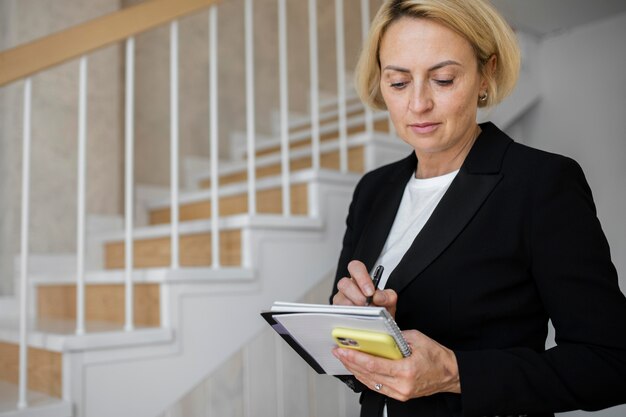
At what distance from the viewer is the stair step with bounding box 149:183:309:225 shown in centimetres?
219

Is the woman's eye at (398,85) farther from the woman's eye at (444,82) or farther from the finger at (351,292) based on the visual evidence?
the finger at (351,292)

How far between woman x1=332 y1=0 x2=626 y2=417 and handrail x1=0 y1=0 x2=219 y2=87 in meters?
0.89

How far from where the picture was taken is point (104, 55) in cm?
301

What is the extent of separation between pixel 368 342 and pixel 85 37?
1339 mm

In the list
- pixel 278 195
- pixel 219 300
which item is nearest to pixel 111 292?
pixel 219 300

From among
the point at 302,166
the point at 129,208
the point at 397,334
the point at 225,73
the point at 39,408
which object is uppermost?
the point at 225,73

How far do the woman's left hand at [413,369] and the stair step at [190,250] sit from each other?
3.76 ft

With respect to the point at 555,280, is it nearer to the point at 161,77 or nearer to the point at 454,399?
the point at 454,399

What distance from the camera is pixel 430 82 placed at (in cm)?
107

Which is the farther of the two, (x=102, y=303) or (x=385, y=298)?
(x=102, y=303)

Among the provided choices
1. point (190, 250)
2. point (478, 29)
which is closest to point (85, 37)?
point (190, 250)

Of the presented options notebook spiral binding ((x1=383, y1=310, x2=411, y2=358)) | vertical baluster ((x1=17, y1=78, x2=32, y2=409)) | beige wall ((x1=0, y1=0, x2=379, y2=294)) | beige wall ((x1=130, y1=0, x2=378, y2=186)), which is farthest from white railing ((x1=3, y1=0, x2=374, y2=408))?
beige wall ((x1=130, y1=0, x2=378, y2=186))

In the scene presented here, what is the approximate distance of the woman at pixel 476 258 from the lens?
2.94 ft

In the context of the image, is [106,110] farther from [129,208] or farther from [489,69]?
[489,69]
